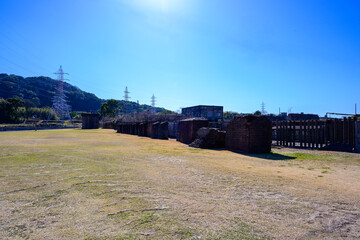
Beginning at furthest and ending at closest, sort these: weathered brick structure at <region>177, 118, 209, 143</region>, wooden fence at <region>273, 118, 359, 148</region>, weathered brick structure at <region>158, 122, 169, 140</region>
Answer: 1. weathered brick structure at <region>158, 122, 169, 140</region>
2. weathered brick structure at <region>177, 118, 209, 143</region>
3. wooden fence at <region>273, 118, 359, 148</region>

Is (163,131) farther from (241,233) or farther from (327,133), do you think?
(241,233)

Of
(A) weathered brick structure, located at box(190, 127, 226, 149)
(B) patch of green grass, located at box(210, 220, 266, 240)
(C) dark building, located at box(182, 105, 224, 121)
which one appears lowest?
(B) patch of green grass, located at box(210, 220, 266, 240)

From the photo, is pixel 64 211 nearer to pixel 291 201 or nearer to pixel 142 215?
pixel 142 215

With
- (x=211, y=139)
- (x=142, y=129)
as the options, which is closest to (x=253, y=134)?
(x=211, y=139)

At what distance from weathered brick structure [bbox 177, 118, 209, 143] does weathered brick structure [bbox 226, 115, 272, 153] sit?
13.0 feet

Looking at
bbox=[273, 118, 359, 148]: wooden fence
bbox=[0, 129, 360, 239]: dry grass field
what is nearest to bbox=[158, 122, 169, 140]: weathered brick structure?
bbox=[273, 118, 359, 148]: wooden fence

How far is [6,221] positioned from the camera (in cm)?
224

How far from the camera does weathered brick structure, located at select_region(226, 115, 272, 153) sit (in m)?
8.44

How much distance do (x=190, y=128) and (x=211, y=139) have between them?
3157 mm

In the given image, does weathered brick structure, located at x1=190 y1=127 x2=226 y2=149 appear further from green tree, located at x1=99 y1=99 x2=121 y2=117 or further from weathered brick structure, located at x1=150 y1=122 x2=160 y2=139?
green tree, located at x1=99 y1=99 x2=121 y2=117

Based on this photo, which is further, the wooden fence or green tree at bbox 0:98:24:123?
green tree at bbox 0:98:24:123

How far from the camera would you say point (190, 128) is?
13156 mm

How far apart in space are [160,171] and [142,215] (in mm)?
2367

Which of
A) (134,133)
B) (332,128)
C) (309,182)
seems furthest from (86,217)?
(134,133)
